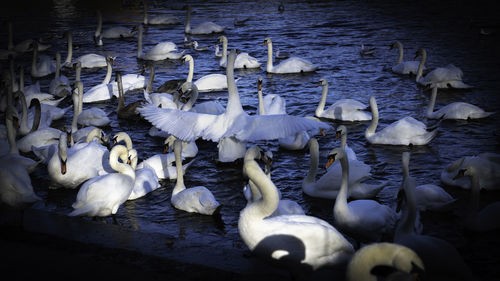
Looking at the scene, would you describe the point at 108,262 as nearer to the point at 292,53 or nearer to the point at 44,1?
the point at 292,53

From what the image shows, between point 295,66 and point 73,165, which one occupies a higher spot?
point 73,165

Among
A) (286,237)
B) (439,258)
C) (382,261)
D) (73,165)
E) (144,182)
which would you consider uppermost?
(382,261)

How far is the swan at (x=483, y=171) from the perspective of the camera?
7.58 metres

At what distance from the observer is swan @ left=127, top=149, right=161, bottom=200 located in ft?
26.5

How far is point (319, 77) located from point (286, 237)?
410 inches

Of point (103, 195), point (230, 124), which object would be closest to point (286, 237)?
point (103, 195)

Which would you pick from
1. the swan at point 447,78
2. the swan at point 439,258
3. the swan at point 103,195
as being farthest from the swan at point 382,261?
the swan at point 447,78

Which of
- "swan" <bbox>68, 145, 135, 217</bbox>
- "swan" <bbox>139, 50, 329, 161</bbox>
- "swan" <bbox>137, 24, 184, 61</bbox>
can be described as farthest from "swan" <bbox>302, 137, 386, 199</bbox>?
"swan" <bbox>137, 24, 184, 61</bbox>

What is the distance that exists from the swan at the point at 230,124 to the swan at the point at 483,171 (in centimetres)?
194

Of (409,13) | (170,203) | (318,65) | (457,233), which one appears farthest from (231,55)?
(409,13)

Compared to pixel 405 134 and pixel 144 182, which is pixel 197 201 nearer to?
pixel 144 182

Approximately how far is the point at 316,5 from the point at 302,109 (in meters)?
19.1

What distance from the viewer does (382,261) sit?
13.3ft

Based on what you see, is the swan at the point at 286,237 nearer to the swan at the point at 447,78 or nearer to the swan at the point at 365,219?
the swan at the point at 365,219
